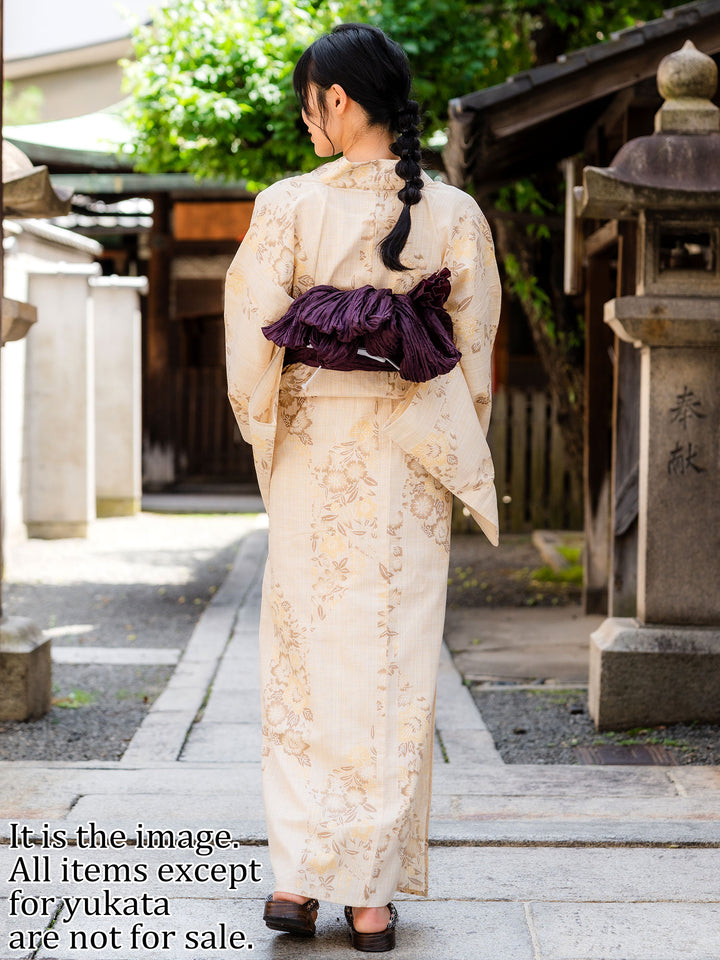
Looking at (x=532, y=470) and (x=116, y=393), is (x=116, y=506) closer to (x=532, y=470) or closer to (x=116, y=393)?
Result: (x=116, y=393)

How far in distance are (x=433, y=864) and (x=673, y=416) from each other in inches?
89.3

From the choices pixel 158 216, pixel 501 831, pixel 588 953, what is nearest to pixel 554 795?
pixel 501 831

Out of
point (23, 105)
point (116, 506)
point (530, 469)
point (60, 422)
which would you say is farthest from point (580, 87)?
point (23, 105)

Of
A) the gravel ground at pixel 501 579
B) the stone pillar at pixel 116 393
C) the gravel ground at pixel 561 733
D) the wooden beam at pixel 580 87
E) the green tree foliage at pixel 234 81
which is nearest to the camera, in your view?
the gravel ground at pixel 561 733

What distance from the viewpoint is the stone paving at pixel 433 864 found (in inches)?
103

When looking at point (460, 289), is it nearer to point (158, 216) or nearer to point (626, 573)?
point (626, 573)

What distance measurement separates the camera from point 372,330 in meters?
2.52

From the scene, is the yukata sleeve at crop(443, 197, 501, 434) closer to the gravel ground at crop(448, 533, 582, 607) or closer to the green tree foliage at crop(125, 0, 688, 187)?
the gravel ground at crop(448, 533, 582, 607)

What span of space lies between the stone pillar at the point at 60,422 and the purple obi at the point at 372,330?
28.8ft

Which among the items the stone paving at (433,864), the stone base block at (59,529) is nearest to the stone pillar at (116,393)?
the stone base block at (59,529)

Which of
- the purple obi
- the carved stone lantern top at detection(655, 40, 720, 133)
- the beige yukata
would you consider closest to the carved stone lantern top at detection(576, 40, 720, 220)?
the carved stone lantern top at detection(655, 40, 720, 133)

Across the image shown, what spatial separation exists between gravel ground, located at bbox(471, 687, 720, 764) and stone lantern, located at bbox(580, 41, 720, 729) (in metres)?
0.08

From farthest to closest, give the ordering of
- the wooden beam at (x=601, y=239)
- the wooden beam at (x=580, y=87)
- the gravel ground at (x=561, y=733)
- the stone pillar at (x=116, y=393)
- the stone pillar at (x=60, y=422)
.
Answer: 1. the stone pillar at (x=116, y=393)
2. the stone pillar at (x=60, y=422)
3. the wooden beam at (x=601, y=239)
4. the wooden beam at (x=580, y=87)
5. the gravel ground at (x=561, y=733)

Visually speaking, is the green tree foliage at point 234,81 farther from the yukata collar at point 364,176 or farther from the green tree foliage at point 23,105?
the green tree foliage at point 23,105
